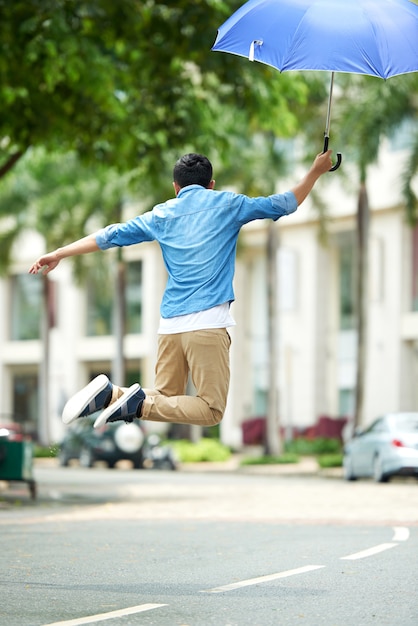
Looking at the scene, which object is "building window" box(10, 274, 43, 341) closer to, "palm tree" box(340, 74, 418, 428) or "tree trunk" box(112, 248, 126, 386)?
"tree trunk" box(112, 248, 126, 386)

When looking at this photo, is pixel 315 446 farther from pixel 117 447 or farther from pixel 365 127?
pixel 365 127

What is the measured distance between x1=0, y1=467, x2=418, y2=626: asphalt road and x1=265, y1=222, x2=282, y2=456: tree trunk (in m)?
18.1

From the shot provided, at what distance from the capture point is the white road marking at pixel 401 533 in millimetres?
12195

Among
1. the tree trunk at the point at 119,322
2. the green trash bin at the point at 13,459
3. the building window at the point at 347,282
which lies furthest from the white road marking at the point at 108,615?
the building window at the point at 347,282

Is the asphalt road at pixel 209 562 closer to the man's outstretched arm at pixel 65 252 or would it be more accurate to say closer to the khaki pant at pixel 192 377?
the khaki pant at pixel 192 377

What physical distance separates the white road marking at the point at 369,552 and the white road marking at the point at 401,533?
0.75 m

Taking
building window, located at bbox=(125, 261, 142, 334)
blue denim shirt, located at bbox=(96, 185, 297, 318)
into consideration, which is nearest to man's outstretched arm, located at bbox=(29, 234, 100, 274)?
blue denim shirt, located at bbox=(96, 185, 297, 318)

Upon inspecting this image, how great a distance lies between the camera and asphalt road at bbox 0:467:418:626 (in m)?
7.07

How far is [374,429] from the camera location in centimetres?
2655

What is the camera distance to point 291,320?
163 ft

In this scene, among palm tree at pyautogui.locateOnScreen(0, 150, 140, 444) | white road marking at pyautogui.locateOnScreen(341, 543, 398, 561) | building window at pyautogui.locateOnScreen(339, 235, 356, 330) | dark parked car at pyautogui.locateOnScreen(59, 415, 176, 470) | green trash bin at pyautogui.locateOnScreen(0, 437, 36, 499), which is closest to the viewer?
white road marking at pyautogui.locateOnScreen(341, 543, 398, 561)

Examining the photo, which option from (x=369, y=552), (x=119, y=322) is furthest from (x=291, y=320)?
(x=369, y=552)

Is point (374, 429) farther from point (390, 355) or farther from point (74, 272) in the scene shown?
point (74, 272)

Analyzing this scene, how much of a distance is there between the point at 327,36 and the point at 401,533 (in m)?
6.04
